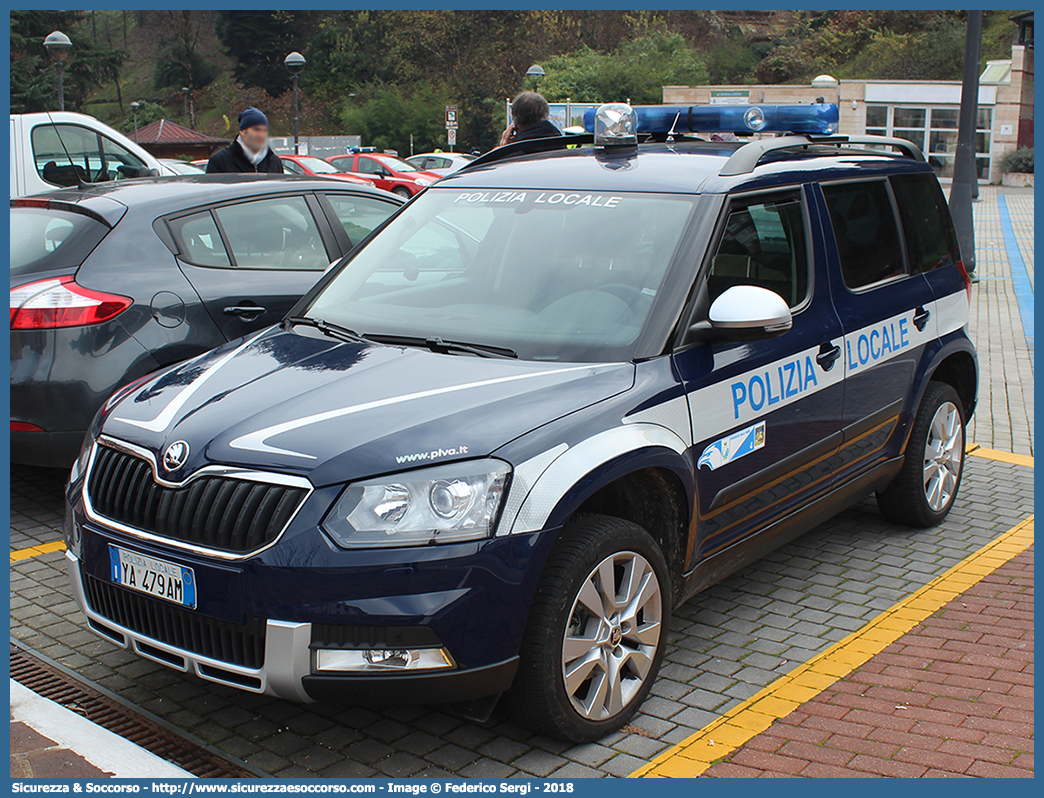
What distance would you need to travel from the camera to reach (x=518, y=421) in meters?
3.14

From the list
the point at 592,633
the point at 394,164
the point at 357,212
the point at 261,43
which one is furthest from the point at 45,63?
the point at 592,633

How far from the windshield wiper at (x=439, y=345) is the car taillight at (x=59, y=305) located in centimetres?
187

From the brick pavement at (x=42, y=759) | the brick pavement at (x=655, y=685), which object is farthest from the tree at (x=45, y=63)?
the brick pavement at (x=42, y=759)

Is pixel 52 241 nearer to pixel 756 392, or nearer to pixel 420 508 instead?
pixel 420 508

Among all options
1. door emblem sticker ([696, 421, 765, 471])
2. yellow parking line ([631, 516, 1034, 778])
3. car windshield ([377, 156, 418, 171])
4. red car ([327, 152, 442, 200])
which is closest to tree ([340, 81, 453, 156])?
red car ([327, 152, 442, 200])

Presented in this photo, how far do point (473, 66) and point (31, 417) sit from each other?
81.0m

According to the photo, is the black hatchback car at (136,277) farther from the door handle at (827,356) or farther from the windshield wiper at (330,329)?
the door handle at (827,356)

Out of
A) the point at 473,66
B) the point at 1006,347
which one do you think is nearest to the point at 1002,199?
the point at 1006,347

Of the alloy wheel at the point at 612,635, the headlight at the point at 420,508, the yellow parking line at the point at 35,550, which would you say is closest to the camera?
the headlight at the point at 420,508

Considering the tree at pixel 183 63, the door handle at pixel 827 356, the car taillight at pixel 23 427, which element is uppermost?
the tree at pixel 183 63

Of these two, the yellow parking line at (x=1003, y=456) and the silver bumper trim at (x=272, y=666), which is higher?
the silver bumper trim at (x=272, y=666)

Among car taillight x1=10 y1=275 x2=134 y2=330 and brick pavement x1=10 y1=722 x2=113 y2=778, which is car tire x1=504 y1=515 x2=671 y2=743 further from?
car taillight x1=10 y1=275 x2=134 y2=330

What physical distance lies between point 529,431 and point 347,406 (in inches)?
22.3

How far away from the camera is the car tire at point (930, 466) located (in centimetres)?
524
